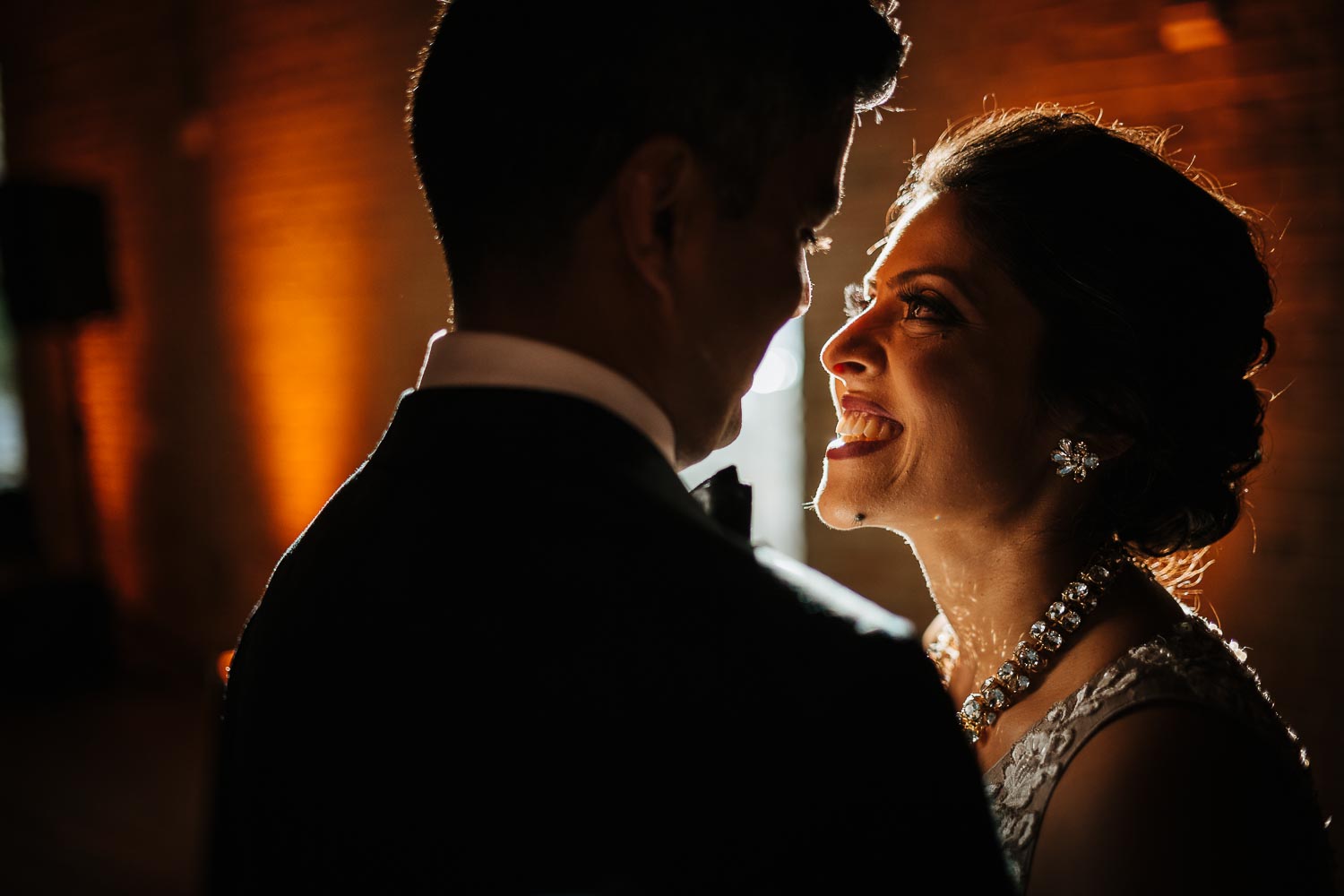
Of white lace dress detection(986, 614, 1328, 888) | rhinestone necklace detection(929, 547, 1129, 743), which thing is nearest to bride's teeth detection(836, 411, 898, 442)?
rhinestone necklace detection(929, 547, 1129, 743)

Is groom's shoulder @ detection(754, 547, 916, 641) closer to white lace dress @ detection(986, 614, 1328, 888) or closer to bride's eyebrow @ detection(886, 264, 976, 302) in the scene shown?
white lace dress @ detection(986, 614, 1328, 888)

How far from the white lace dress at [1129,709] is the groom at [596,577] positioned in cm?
71

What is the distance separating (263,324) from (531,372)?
15.8ft

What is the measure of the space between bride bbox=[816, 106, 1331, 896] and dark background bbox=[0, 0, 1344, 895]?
111 cm

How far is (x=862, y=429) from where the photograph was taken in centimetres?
162

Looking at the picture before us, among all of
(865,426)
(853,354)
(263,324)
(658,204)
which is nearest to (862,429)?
(865,426)

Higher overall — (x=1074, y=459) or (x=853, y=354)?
(x=853, y=354)

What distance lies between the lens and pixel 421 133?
0.89 metres

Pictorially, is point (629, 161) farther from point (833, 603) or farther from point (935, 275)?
point (935, 275)

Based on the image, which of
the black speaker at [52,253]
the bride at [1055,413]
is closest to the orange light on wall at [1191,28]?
→ the bride at [1055,413]

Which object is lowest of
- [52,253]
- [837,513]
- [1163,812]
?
[1163,812]

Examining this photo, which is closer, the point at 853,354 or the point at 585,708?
the point at 585,708

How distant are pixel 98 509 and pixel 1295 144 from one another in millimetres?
6921

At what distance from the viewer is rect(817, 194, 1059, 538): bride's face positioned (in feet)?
4.98
